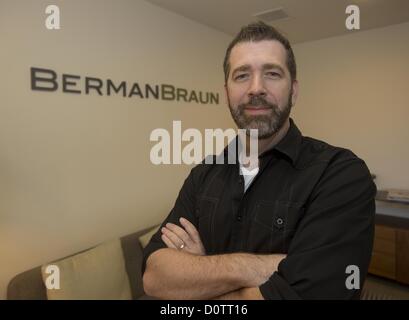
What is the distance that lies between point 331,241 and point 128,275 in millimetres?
1794

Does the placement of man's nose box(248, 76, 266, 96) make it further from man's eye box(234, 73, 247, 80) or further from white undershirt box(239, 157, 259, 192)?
white undershirt box(239, 157, 259, 192)

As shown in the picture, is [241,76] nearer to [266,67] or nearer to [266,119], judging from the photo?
[266,67]

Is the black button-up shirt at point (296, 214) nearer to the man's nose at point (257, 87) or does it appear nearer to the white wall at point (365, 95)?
the man's nose at point (257, 87)

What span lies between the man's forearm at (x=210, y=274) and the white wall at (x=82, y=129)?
4.26 feet

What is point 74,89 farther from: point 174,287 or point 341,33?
point 341,33

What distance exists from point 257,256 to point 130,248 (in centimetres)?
163

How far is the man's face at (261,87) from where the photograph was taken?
122 cm

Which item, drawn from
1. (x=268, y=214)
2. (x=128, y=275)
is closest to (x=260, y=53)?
(x=268, y=214)

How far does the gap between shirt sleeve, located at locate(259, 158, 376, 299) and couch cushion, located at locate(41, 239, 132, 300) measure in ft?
4.58

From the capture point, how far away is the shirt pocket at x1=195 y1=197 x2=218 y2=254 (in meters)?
1.26

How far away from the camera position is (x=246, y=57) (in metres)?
1.25

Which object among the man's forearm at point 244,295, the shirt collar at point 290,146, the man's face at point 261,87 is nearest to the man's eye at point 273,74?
the man's face at point 261,87
